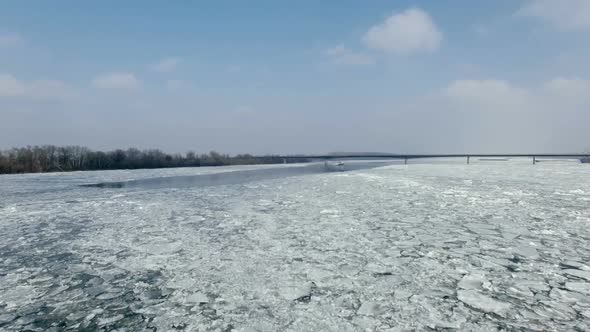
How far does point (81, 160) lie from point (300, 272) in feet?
177

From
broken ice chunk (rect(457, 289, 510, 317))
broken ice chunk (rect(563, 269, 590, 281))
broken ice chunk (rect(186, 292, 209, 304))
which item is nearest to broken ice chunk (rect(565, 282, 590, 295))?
broken ice chunk (rect(563, 269, 590, 281))

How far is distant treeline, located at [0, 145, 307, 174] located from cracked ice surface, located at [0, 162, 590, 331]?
133ft

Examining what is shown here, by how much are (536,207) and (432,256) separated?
18.2 feet

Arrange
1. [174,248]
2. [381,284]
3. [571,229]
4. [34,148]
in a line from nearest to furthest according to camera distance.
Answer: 1. [381,284]
2. [174,248]
3. [571,229]
4. [34,148]

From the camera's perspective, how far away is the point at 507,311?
2.61 metres

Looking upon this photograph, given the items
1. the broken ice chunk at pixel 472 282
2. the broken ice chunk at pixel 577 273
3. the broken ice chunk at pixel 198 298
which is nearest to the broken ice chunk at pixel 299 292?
the broken ice chunk at pixel 198 298

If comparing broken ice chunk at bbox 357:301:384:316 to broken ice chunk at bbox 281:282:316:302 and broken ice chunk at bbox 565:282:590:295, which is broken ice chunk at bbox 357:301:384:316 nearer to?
broken ice chunk at bbox 281:282:316:302

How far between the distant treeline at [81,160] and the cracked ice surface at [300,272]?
133 feet

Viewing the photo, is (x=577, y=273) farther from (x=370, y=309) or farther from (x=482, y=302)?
(x=370, y=309)

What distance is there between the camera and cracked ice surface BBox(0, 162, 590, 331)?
256 cm

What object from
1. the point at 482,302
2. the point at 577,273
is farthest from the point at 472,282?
the point at 577,273

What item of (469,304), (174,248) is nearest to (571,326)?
(469,304)

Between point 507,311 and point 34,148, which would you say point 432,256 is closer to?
point 507,311

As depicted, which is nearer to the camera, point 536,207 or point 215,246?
point 215,246
